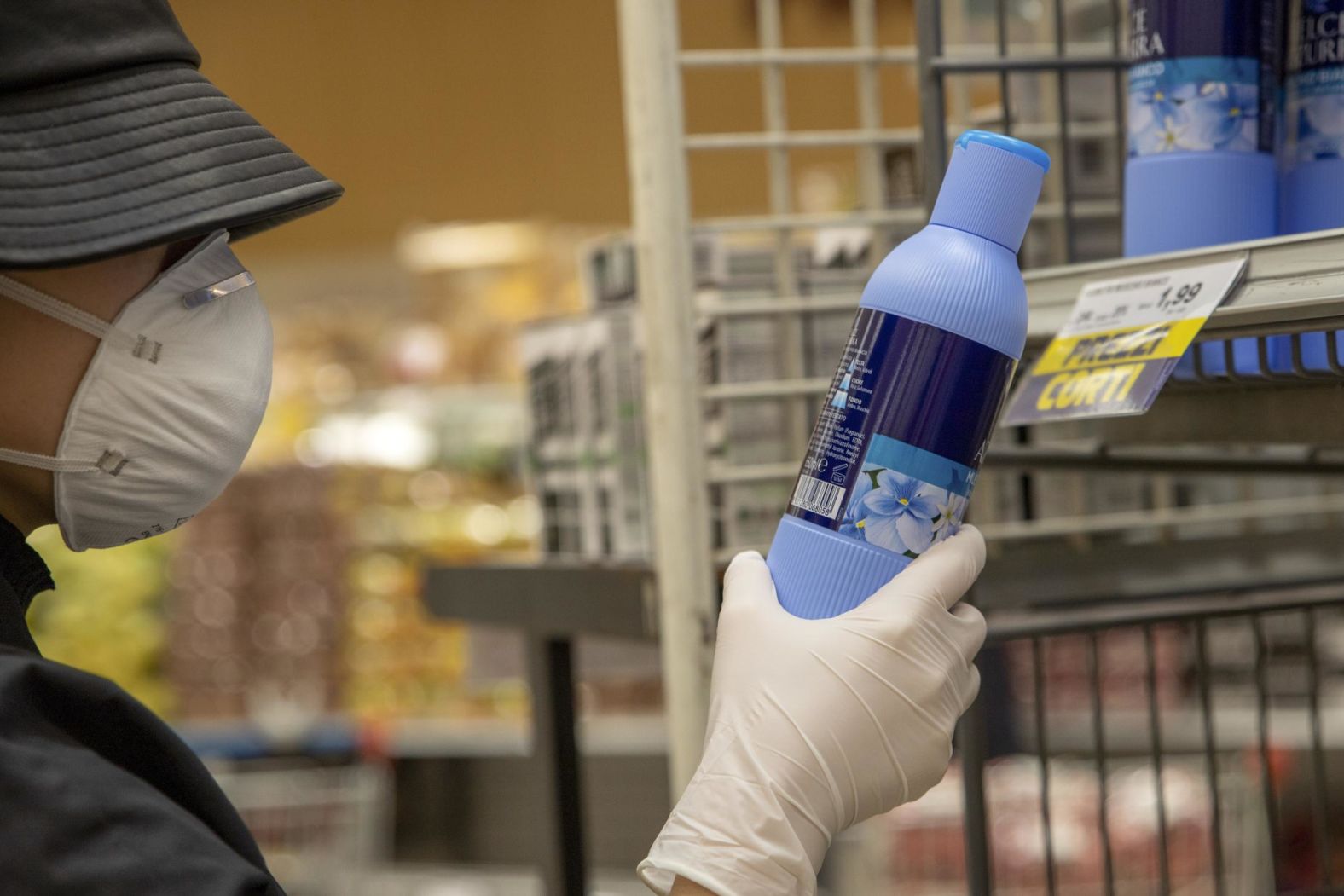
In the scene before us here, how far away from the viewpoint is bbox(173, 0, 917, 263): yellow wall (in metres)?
5.91

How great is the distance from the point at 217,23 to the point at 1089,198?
5157 mm


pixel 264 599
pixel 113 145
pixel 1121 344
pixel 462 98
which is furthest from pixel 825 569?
pixel 462 98

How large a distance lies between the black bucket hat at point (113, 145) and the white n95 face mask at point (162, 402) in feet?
0.31

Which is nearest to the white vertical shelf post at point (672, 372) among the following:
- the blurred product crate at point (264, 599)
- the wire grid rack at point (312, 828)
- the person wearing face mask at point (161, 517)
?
the person wearing face mask at point (161, 517)

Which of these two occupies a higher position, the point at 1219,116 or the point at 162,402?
the point at 1219,116

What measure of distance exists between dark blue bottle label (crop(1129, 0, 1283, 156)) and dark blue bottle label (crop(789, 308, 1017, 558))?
259 mm

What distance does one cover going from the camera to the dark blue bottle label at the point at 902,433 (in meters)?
0.79

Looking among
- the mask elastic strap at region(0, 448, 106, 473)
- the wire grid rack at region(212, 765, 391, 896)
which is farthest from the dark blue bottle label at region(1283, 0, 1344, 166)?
the wire grid rack at region(212, 765, 391, 896)

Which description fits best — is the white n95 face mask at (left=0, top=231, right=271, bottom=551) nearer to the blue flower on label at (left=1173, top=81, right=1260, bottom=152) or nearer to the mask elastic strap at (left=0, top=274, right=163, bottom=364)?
the mask elastic strap at (left=0, top=274, right=163, bottom=364)

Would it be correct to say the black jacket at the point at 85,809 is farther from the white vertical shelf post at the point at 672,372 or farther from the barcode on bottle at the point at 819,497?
the white vertical shelf post at the point at 672,372

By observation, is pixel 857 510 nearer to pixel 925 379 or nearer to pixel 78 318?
pixel 925 379

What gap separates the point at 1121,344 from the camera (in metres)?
0.90

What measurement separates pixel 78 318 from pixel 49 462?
9 cm

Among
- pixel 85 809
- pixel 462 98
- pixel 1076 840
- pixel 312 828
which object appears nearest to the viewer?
pixel 85 809
